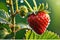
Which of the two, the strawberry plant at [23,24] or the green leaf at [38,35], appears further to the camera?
the green leaf at [38,35]

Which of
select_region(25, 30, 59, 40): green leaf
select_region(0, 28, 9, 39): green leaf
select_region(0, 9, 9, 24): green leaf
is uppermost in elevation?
select_region(0, 9, 9, 24): green leaf

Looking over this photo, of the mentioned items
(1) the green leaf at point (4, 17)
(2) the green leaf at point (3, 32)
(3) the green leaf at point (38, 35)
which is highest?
(1) the green leaf at point (4, 17)

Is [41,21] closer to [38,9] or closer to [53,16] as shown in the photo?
[38,9]

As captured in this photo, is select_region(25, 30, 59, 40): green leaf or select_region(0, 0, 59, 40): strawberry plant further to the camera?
select_region(25, 30, 59, 40): green leaf

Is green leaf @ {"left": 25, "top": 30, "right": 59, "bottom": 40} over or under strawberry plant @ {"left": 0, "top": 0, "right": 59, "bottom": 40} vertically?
under

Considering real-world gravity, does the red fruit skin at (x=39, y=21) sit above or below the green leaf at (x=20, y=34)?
above

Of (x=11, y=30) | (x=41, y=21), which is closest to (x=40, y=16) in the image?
(x=41, y=21)
